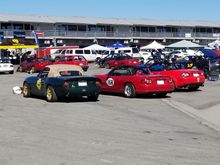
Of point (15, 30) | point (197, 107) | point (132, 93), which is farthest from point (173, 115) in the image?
point (15, 30)

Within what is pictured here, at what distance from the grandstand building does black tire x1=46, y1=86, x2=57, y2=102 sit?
5153cm

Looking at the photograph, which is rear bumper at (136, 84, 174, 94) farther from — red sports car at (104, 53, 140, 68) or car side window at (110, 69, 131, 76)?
red sports car at (104, 53, 140, 68)

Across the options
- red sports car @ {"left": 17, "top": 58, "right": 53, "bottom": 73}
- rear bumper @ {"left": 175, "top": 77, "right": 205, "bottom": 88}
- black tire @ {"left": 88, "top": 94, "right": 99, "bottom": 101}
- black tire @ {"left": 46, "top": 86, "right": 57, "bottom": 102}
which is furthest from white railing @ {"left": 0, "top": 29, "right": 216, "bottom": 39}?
black tire @ {"left": 46, "top": 86, "right": 57, "bottom": 102}

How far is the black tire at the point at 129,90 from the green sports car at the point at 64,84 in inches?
60.7

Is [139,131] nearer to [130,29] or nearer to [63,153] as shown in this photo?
[63,153]

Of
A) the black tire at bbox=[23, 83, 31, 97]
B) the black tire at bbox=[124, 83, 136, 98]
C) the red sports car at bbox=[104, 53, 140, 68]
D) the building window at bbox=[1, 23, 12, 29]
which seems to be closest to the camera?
the black tire at bbox=[124, 83, 136, 98]

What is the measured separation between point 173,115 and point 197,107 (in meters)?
2.31

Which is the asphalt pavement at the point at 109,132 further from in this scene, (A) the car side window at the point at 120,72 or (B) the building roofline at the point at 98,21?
(B) the building roofline at the point at 98,21

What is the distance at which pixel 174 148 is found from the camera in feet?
26.9

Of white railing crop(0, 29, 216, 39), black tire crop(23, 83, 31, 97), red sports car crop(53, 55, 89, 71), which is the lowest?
black tire crop(23, 83, 31, 97)

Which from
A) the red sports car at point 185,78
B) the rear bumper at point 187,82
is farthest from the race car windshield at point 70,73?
the rear bumper at point 187,82

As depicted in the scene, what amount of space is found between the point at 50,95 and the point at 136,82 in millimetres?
3230

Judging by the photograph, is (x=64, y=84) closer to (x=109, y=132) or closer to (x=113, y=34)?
(x=109, y=132)

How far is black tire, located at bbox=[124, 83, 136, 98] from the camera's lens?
17.4 meters
